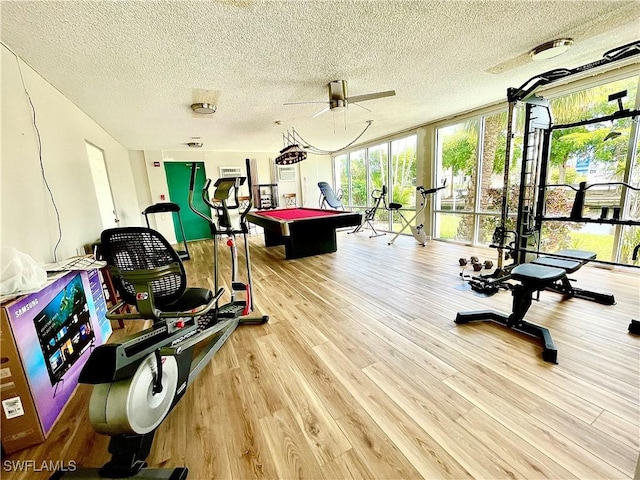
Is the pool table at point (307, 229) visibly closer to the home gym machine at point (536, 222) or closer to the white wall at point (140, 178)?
the home gym machine at point (536, 222)

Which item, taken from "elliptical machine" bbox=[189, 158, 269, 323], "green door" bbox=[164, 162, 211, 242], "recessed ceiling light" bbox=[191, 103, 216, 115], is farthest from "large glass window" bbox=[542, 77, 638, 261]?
"green door" bbox=[164, 162, 211, 242]

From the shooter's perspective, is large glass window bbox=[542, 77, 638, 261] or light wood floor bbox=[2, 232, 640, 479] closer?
light wood floor bbox=[2, 232, 640, 479]

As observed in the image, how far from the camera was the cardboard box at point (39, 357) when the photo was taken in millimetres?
1278

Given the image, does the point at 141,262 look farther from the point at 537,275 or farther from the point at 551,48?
the point at 551,48

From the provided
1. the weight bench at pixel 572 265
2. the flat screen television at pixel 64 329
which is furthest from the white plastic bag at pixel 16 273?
the weight bench at pixel 572 265

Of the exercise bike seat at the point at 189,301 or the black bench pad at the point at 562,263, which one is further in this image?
the black bench pad at the point at 562,263

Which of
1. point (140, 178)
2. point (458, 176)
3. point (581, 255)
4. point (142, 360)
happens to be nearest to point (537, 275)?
point (581, 255)

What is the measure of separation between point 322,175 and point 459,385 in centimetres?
832

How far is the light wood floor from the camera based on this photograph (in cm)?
120

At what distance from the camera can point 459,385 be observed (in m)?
1.62

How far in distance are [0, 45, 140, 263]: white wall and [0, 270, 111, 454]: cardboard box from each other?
0.50m

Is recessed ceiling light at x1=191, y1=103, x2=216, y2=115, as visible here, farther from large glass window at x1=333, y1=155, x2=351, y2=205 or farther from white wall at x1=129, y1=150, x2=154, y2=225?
large glass window at x1=333, y1=155, x2=351, y2=205

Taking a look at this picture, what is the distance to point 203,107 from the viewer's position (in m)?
3.50

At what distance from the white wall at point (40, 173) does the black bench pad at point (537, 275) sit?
3.63 meters
